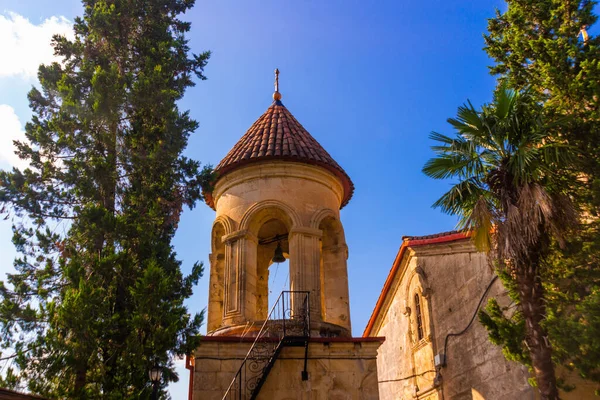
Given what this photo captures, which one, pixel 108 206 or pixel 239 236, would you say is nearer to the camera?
Answer: pixel 108 206

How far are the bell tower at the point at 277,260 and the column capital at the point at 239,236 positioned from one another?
0.07 feet

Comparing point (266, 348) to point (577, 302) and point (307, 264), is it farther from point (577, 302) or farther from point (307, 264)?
point (577, 302)

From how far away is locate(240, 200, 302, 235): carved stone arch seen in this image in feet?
42.2

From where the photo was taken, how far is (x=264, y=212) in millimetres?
13180

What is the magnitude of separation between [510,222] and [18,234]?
8.04m

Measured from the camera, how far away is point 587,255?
866cm

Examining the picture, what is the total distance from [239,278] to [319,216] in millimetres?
2355

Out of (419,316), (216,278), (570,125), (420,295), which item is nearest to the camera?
(570,125)

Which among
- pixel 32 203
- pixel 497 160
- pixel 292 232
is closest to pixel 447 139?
pixel 497 160

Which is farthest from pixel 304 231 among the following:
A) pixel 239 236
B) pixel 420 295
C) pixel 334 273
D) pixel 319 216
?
pixel 420 295

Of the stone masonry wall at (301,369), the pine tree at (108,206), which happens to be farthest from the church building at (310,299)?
the pine tree at (108,206)

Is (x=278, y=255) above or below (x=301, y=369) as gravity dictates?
above

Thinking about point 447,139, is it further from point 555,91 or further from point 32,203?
point 32,203

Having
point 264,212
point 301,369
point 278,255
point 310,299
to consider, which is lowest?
point 301,369
